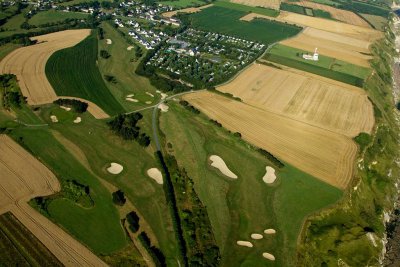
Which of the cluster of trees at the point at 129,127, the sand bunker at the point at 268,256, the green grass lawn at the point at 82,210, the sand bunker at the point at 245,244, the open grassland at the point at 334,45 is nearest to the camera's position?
the green grass lawn at the point at 82,210

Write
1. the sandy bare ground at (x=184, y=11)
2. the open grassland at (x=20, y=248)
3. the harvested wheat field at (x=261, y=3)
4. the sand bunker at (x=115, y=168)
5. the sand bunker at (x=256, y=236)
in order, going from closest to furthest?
the open grassland at (x=20, y=248) < the sand bunker at (x=256, y=236) < the sand bunker at (x=115, y=168) < the sandy bare ground at (x=184, y=11) < the harvested wheat field at (x=261, y=3)

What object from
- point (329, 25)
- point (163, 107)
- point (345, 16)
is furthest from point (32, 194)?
point (345, 16)

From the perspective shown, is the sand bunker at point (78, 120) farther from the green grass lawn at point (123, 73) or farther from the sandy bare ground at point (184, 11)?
the sandy bare ground at point (184, 11)

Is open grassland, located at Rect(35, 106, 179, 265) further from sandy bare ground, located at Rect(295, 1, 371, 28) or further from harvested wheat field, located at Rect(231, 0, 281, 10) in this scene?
sandy bare ground, located at Rect(295, 1, 371, 28)

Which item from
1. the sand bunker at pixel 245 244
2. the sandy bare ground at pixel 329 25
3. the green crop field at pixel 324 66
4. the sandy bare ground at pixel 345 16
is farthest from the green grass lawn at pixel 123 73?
the sandy bare ground at pixel 345 16

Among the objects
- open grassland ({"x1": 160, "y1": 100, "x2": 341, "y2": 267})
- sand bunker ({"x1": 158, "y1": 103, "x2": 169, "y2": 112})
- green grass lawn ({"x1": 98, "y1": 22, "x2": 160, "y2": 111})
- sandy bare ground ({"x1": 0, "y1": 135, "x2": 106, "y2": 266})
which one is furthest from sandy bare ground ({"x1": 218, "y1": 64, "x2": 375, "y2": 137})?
sandy bare ground ({"x1": 0, "y1": 135, "x2": 106, "y2": 266})

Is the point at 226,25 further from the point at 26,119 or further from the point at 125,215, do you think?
the point at 125,215

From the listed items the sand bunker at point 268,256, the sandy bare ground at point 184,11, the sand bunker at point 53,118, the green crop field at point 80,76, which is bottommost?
the sand bunker at point 268,256

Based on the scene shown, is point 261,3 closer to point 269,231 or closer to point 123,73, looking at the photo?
point 123,73
